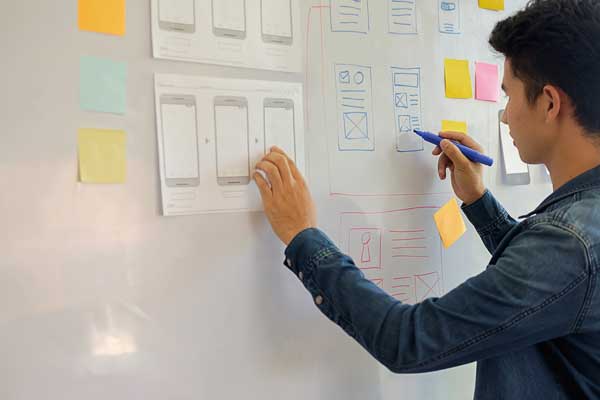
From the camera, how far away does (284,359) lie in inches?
34.0

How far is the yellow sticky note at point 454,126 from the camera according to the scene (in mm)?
1018

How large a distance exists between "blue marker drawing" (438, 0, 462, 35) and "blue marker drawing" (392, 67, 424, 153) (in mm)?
111

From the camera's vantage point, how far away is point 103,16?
0.72m

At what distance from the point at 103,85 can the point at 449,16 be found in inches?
26.0

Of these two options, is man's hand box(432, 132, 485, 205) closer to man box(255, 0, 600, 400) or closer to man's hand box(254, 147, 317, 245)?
man box(255, 0, 600, 400)

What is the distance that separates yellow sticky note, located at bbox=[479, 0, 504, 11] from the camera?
3.52ft

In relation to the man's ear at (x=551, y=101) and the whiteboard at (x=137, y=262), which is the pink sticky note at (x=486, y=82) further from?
the man's ear at (x=551, y=101)

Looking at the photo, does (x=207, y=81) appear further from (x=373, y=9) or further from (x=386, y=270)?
(x=386, y=270)

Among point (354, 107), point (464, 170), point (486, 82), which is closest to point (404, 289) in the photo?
point (464, 170)

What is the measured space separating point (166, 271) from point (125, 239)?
75mm

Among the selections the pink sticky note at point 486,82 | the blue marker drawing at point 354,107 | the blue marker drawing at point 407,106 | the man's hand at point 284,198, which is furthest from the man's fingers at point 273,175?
the pink sticky note at point 486,82

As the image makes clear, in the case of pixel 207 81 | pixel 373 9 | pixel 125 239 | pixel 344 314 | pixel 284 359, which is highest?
pixel 373 9

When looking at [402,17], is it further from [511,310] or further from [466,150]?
[511,310]

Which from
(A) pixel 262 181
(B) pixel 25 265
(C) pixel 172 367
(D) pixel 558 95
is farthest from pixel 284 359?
(D) pixel 558 95
